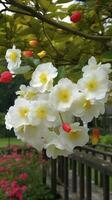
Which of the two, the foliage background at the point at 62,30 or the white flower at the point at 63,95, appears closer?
the white flower at the point at 63,95

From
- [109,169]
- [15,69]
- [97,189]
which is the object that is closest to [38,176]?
[97,189]

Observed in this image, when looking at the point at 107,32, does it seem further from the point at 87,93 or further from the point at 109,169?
the point at 109,169

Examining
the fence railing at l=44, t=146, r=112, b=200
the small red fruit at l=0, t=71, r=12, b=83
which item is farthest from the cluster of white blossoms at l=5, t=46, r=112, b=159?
the fence railing at l=44, t=146, r=112, b=200

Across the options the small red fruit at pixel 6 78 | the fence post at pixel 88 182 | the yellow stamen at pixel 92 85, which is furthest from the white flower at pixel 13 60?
the fence post at pixel 88 182

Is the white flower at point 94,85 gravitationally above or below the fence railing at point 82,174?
above

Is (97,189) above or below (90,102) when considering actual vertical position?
below

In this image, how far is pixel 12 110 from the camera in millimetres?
1395

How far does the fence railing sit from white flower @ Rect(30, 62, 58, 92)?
3.32 m

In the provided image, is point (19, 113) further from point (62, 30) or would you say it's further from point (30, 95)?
point (62, 30)

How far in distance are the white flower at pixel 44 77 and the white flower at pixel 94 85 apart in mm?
89

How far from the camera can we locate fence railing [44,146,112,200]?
16.0 feet

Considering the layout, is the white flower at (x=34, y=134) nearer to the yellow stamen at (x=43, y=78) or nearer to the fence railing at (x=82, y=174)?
the yellow stamen at (x=43, y=78)

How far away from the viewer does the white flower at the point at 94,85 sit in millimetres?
1263

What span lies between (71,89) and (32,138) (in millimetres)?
172
